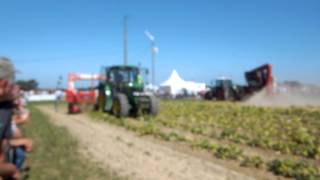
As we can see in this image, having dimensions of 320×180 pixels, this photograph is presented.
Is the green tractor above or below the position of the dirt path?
above

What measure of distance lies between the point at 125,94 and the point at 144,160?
12185mm

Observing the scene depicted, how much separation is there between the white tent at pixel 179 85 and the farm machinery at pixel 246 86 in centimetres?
1744

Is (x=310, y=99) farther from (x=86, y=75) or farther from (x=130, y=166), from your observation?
(x=130, y=166)

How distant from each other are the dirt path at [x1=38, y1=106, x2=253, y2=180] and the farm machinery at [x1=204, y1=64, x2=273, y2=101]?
23007mm

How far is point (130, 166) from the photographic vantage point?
9.91 meters

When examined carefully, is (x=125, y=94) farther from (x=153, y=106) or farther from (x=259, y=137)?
(x=259, y=137)

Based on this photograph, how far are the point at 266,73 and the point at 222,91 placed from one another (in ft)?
26.8

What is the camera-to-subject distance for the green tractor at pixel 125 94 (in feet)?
70.7

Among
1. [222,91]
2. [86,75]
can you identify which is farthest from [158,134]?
[222,91]

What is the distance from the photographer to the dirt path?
9039mm

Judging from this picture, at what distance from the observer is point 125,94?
2264 cm

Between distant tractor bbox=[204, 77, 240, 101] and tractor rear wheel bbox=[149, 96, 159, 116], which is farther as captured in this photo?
distant tractor bbox=[204, 77, 240, 101]

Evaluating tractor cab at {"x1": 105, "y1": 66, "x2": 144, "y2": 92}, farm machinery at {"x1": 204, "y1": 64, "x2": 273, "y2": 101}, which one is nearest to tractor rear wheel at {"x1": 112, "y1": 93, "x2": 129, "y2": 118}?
tractor cab at {"x1": 105, "y1": 66, "x2": 144, "y2": 92}

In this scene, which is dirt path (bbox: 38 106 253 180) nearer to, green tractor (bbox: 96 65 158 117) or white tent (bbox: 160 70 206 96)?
green tractor (bbox: 96 65 158 117)
